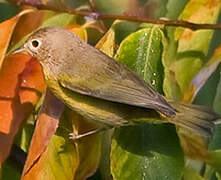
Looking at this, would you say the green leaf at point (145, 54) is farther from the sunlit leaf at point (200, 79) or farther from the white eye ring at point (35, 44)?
the white eye ring at point (35, 44)

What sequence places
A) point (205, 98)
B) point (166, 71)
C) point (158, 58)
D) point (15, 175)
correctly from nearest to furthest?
point (166, 71)
point (158, 58)
point (15, 175)
point (205, 98)

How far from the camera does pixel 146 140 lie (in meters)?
2.44

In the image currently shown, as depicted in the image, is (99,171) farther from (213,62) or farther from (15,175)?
(213,62)

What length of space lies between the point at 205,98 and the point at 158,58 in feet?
2.14

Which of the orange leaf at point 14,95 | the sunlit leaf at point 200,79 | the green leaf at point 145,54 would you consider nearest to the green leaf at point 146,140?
the green leaf at point 145,54

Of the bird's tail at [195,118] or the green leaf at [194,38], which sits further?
the green leaf at [194,38]

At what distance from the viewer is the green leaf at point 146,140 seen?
2285 millimetres

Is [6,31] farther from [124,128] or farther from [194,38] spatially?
[194,38]

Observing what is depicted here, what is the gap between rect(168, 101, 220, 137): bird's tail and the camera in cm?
249

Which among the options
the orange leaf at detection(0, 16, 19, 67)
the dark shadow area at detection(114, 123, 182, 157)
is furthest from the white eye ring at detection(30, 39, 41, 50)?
the dark shadow area at detection(114, 123, 182, 157)

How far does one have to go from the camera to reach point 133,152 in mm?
2344

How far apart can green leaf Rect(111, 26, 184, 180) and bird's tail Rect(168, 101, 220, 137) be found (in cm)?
9

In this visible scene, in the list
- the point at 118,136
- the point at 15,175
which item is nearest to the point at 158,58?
the point at 118,136

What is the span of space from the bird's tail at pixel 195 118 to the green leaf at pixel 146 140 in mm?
92
